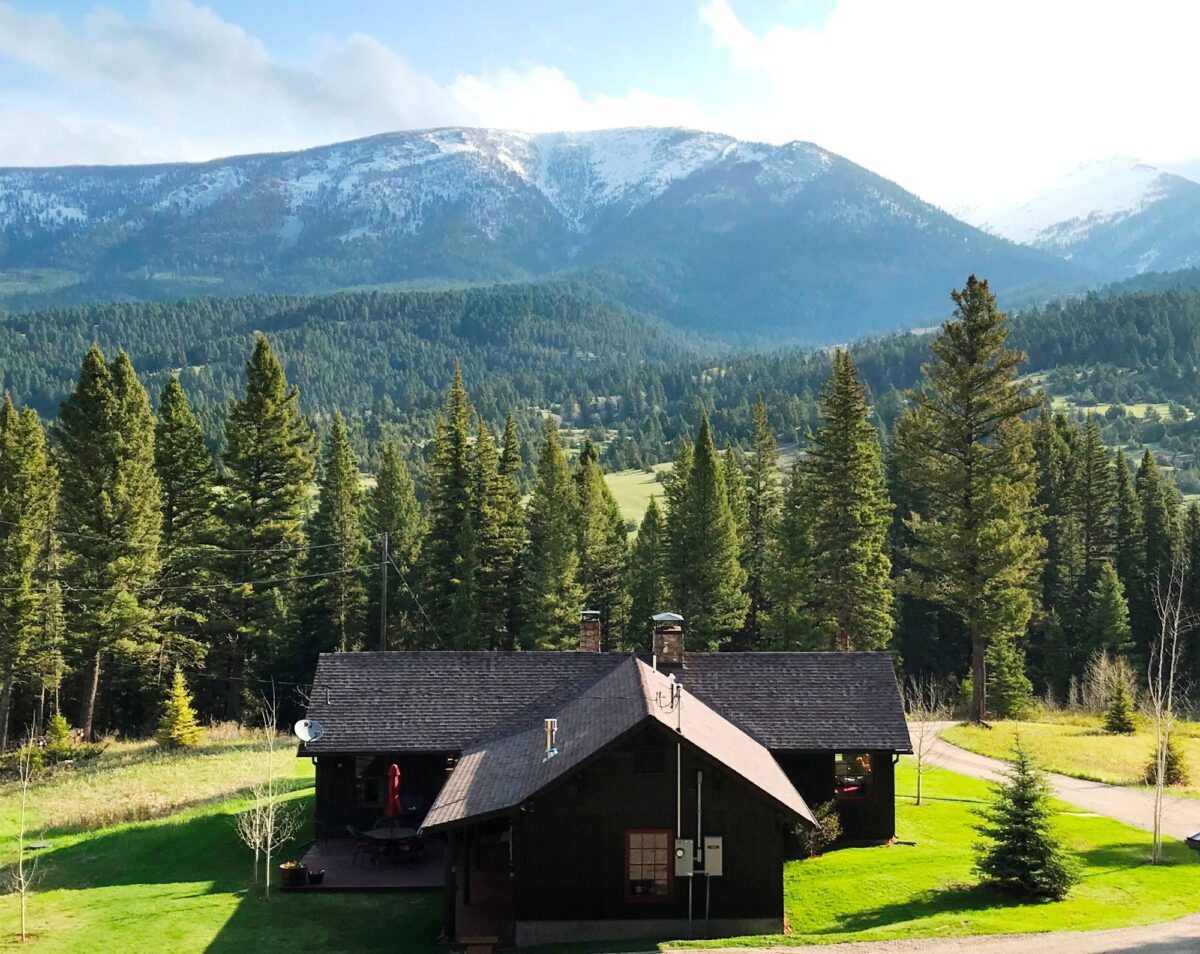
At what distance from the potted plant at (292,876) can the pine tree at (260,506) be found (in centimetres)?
2808

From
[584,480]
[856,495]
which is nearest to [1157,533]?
[856,495]

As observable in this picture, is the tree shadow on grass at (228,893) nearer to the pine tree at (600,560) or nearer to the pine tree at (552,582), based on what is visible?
the pine tree at (552,582)

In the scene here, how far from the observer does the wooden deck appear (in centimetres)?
2470

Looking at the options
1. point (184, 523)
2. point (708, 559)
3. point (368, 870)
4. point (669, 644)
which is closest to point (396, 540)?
point (184, 523)

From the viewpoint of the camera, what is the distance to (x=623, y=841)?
867 inches

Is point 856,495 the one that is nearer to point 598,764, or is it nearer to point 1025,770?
point 1025,770

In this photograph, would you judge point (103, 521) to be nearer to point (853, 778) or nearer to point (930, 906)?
point (853, 778)

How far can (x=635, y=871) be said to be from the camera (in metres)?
22.1

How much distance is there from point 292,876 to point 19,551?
26102 mm

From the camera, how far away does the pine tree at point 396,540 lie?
61.5 meters

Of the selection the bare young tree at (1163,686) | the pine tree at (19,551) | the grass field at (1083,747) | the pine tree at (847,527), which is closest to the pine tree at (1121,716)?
the grass field at (1083,747)

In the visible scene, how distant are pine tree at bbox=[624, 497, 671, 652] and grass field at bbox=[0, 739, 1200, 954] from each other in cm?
2904

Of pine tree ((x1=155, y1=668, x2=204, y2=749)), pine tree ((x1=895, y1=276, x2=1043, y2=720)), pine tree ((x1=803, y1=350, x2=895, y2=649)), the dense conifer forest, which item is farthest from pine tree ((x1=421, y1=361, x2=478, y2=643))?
pine tree ((x1=895, y1=276, x2=1043, y2=720))

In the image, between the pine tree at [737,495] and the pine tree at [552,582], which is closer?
the pine tree at [552,582]
